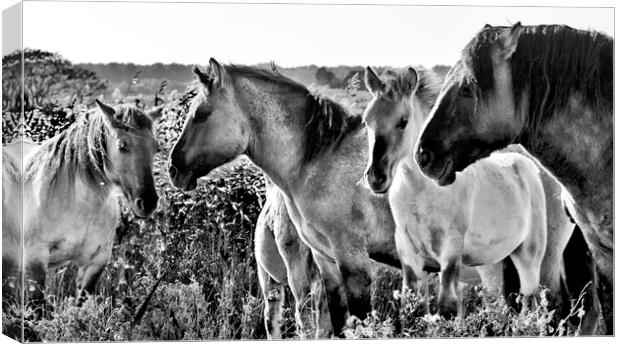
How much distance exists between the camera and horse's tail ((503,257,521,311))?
870 cm

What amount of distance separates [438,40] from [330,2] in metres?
0.81

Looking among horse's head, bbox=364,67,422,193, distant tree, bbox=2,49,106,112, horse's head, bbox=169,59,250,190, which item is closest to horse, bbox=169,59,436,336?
horse's head, bbox=169,59,250,190

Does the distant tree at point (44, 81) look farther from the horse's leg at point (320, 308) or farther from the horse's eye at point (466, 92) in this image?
the horse's eye at point (466, 92)

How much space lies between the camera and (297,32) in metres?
8.48

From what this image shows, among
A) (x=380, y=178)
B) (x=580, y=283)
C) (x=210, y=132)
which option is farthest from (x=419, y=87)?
(x=580, y=283)

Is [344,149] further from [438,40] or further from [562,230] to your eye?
[562,230]

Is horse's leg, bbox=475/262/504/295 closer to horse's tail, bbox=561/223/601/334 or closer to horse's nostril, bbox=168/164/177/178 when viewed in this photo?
horse's tail, bbox=561/223/601/334

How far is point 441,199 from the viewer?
26.6 feet

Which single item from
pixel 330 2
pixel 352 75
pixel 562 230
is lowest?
pixel 562 230

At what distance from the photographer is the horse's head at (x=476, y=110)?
712cm

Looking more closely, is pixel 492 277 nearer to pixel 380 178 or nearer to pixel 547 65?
pixel 380 178

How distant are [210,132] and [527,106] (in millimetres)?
2173

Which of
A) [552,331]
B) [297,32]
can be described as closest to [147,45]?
[297,32]

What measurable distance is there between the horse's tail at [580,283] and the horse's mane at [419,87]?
1.57 metres
